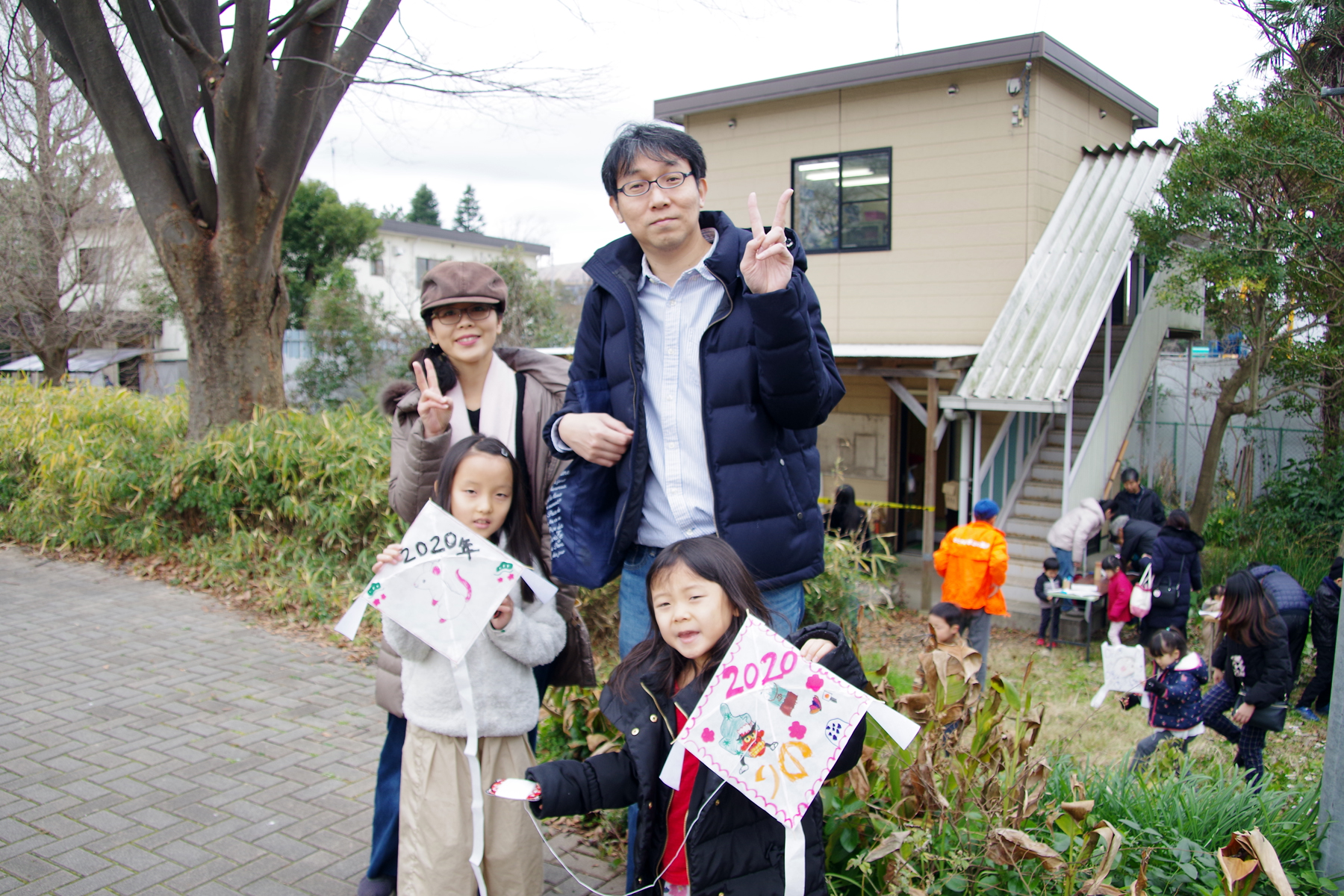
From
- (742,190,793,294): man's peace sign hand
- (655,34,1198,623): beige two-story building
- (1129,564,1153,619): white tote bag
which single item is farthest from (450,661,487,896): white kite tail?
(655,34,1198,623): beige two-story building

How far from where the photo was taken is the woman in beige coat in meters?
2.86

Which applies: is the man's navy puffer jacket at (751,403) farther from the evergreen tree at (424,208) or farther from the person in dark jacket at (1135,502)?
the evergreen tree at (424,208)

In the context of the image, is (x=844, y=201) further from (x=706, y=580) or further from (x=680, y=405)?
(x=706, y=580)

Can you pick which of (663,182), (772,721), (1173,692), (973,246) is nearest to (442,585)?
(772,721)

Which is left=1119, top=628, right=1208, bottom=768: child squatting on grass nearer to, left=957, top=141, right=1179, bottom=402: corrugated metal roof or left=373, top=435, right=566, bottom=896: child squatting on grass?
left=957, top=141, right=1179, bottom=402: corrugated metal roof

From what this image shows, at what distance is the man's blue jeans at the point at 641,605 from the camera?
250 centimetres

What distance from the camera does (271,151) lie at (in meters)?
8.11

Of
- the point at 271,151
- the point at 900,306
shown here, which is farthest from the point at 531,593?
the point at 900,306

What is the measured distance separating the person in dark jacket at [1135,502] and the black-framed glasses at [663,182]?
9494 mm

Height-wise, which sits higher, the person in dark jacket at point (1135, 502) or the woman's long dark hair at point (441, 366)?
the woman's long dark hair at point (441, 366)

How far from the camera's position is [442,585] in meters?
2.55

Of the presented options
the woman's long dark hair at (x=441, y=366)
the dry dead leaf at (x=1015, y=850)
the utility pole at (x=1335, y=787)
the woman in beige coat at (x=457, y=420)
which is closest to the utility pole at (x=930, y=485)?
the utility pole at (x=1335, y=787)

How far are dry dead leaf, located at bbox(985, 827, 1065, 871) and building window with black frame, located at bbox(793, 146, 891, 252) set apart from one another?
1097 cm

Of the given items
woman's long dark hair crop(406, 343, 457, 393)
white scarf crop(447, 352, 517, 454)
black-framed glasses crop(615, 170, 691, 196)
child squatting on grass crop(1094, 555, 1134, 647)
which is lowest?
child squatting on grass crop(1094, 555, 1134, 647)
